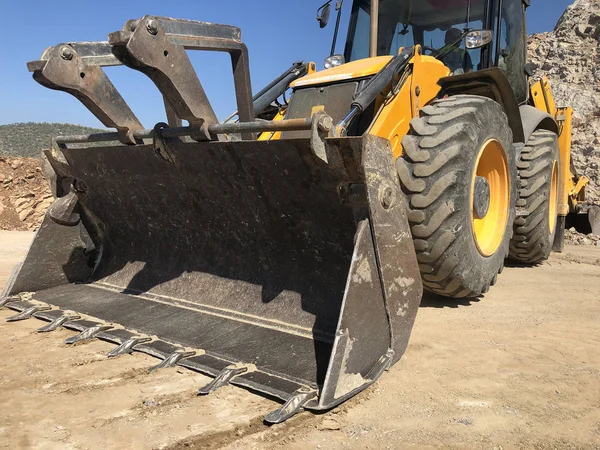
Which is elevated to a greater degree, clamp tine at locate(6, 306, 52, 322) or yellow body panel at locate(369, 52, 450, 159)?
yellow body panel at locate(369, 52, 450, 159)

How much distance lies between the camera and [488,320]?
3.57 meters

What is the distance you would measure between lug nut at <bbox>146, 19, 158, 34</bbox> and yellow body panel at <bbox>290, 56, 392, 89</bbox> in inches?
66.6

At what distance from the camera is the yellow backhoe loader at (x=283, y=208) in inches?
102

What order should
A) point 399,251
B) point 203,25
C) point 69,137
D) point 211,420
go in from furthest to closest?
1. point 69,137
2. point 203,25
3. point 399,251
4. point 211,420

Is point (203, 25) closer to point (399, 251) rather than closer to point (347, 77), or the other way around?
point (347, 77)

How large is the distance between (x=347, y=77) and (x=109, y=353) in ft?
8.29

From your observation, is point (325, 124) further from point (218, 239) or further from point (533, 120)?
point (533, 120)

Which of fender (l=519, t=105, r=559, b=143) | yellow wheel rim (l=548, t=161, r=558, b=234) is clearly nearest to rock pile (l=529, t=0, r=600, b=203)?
yellow wheel rim (l=548, t=161, r=558, b=234)

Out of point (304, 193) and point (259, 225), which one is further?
point (259, 225)

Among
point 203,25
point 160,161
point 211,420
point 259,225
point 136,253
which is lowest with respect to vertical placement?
point 211,420

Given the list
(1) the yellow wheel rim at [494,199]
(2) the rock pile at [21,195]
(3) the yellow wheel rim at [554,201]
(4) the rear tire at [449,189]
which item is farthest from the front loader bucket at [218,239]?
(2) the rock pile at [21,195]

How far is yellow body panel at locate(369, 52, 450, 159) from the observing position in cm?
381

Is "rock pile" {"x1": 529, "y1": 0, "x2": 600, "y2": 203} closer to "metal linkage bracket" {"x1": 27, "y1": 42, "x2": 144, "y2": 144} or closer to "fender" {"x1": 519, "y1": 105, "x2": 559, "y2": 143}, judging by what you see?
"fender" {"x1": 519, "y1": 105, "x2": 559, "y2": 143}

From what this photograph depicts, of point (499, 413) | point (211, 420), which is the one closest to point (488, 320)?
point (499, 413)
